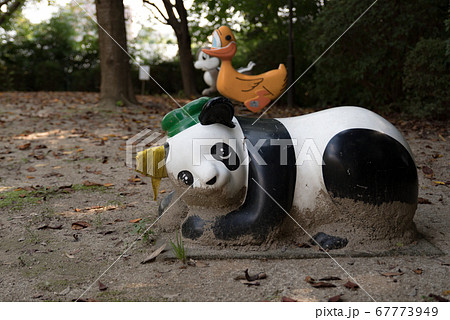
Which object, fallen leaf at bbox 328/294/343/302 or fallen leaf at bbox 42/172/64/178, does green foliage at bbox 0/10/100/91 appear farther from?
fallen leaf at bbox 328/294/343/302

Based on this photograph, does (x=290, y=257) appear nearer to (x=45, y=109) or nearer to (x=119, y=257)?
(x=119, y=257)

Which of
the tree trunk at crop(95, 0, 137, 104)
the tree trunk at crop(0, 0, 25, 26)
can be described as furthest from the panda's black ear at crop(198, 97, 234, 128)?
the tree trunk at crop(0, 0, 25, 26)

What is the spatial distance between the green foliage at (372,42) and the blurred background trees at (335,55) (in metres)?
0.02

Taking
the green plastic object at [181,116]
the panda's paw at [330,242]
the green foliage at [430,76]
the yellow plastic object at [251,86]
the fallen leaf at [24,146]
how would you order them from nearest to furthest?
the panda's paw at [330,242]
the green plastic object at [181,116]
the yellow plastic object at [251,86]
the fallen leaf at [24,146]
the green foliage at [430,76]

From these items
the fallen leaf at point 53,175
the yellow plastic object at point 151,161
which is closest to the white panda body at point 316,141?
the yellow plastic object at point 151,161

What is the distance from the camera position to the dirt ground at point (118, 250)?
3195 mm

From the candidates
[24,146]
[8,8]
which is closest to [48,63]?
[8,8]

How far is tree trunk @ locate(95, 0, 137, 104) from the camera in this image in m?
10.6

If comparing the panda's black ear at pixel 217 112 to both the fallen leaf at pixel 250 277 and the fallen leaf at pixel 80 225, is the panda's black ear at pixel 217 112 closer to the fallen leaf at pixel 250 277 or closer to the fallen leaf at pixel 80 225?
the fallen leaf at pixel 250 277

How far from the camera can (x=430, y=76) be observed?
31.1 feet

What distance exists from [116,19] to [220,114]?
7.85 meters

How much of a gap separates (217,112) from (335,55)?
8414 millimetres

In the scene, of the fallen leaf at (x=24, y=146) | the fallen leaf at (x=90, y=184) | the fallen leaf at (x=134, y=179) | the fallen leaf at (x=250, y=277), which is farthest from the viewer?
the fallen leaf at (x=24, y=146)

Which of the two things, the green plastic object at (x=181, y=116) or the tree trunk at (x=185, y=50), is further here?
the tree trunk at (x=185, y=50)
